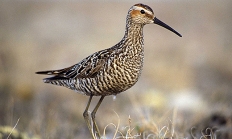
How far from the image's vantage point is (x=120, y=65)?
8367 millimetres

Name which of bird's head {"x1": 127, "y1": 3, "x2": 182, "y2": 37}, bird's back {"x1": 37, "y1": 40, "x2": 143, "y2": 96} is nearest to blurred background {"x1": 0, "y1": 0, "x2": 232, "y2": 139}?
bird's back {"x1": 37, "y1": 40, "x2": 143, "y2": 96}

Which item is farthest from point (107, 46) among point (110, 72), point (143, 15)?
point (110, 72)

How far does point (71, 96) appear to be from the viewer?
16672mm

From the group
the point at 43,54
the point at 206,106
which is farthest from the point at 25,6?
the point at 206,106

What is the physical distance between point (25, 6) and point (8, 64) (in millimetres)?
15131

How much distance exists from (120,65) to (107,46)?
45.2 ft

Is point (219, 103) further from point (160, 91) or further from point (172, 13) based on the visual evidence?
point (172, 13)

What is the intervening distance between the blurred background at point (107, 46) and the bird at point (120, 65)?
0.51 meters

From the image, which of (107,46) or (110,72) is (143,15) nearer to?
(110,72)

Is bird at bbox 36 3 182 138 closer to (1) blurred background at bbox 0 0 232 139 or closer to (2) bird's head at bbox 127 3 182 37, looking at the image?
(2) bird's head at bbox 127 3 182 37

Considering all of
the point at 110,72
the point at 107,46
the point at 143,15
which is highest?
the point at 143,15

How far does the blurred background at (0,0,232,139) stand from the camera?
1145 cm

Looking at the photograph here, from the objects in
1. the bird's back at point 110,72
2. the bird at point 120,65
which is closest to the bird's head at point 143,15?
the bird at point 120,65

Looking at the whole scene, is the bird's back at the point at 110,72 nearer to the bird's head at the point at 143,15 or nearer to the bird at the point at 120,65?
the bird at the point at 120,65
